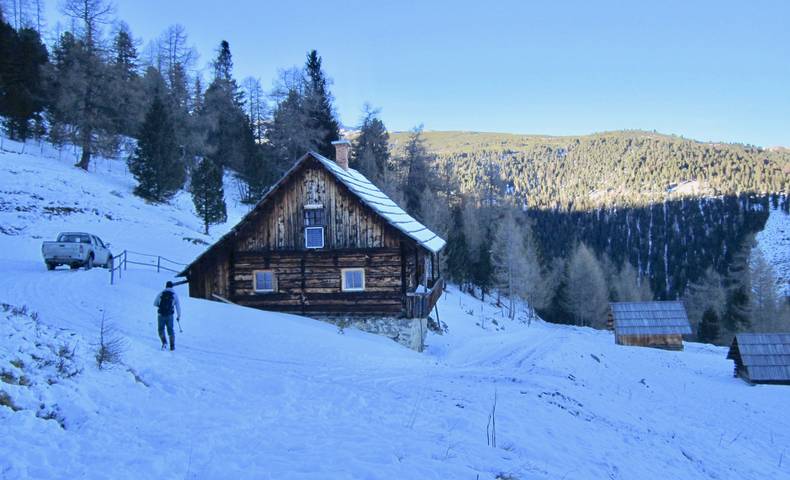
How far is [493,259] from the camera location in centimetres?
5709

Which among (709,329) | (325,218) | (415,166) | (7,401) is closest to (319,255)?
(325,218)

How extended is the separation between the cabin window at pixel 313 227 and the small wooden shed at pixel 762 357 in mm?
23985

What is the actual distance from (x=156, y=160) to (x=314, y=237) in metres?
26.7

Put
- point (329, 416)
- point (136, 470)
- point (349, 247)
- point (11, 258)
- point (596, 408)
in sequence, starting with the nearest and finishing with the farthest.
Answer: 1. point (136, 470)
2. point (329, 416)
3. point (596, 408)
4. point (349, 247)
5. point (11, 258)

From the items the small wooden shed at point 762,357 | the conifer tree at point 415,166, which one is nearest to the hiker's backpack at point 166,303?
the small wooden shed at point 762,357

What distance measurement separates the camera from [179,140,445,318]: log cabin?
67.1 feet

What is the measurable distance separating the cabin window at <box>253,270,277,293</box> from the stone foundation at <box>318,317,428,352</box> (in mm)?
3702

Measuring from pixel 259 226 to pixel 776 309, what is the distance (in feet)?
206

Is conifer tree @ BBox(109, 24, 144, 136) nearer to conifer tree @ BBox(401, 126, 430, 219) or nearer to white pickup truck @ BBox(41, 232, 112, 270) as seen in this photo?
white pickup truck @ BBox(41, 232, 112, 270)

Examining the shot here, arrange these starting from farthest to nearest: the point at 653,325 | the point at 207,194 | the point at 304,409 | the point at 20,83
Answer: the point at 20,83 < the point at 207,194 < the point at 653,325 < the point at 304,409

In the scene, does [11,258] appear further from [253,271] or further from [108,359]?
[108,359]

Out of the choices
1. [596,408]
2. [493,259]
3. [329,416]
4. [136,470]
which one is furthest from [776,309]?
[136,470]

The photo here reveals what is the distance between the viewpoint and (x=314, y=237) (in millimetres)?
21047

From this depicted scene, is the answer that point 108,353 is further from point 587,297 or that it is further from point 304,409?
point 587,297
